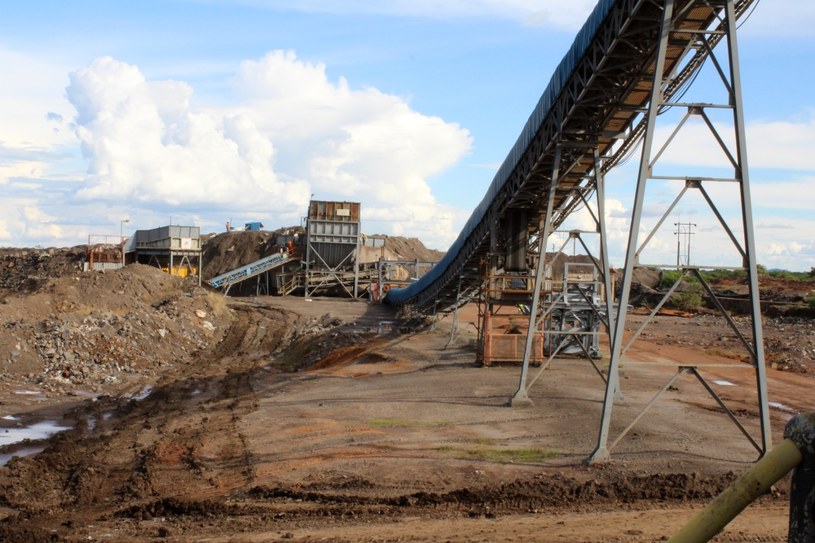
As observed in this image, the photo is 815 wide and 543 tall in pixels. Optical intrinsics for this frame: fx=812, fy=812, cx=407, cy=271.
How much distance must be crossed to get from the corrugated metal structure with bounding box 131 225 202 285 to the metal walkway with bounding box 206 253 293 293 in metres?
1.78

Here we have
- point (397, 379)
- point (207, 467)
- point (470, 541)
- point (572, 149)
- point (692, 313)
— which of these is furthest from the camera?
point (692, 313)

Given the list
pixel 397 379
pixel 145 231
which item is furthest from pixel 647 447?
pixel 145 231

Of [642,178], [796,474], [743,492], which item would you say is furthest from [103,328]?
[796,474]

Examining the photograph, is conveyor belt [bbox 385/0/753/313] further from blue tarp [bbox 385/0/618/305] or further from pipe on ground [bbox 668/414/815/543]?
pipe on ground [bbox 668/414/815/543]

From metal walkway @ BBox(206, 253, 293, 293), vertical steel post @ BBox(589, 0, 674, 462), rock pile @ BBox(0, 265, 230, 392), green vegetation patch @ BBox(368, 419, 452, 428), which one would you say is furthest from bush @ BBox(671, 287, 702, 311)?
vertical steel post @ BBox(589, 0, 674, 462)

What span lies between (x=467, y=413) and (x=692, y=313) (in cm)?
4719

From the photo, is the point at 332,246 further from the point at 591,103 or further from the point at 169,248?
the point at 591,103

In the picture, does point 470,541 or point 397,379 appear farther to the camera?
point 397,379

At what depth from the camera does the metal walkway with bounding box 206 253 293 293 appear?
A: 59950mm

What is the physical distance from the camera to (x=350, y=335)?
38.7 meters

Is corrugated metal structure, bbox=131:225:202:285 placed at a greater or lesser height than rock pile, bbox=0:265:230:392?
greater

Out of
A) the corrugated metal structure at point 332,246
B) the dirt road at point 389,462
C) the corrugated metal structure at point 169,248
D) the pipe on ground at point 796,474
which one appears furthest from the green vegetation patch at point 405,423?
the corrugated metal structure at point 332,246

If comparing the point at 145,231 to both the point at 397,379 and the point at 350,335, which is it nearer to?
the point at 350,335

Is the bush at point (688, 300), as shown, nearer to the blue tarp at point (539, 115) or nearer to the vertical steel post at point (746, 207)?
the blue tarp at point (539, 115)
